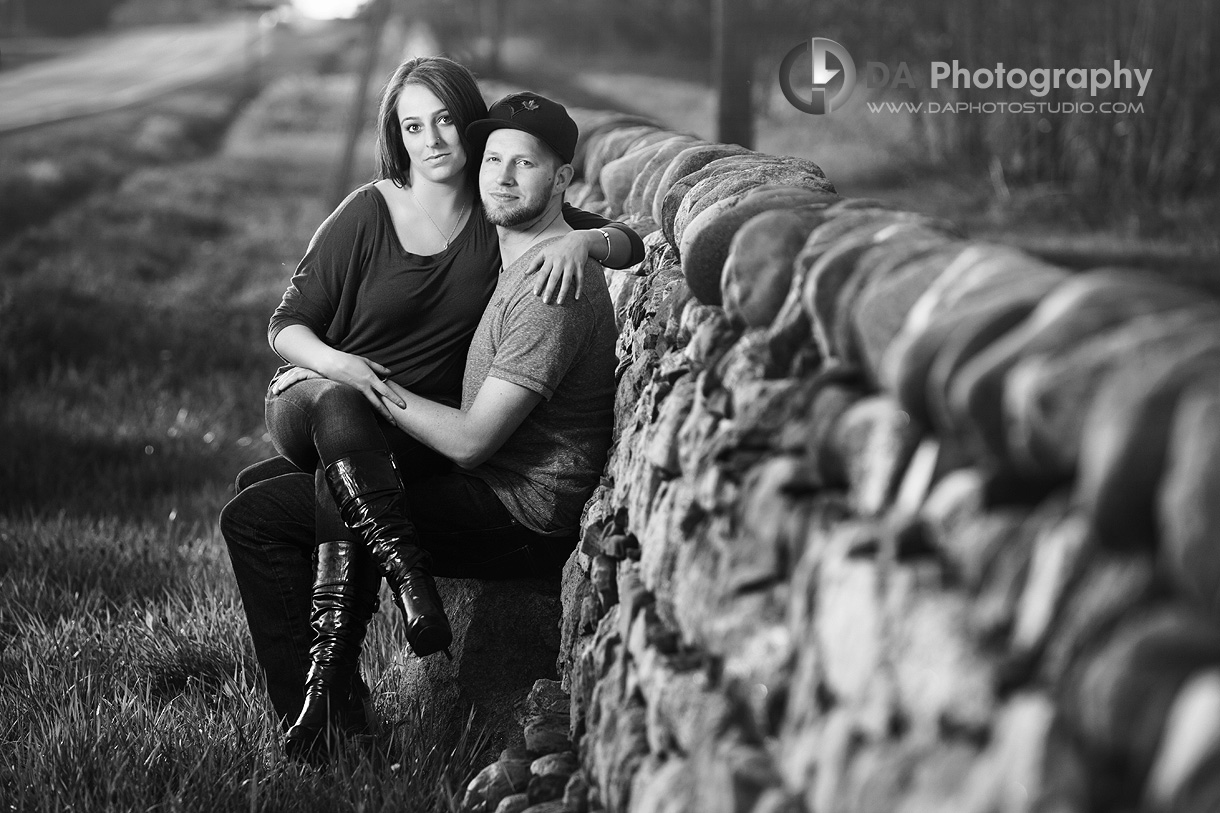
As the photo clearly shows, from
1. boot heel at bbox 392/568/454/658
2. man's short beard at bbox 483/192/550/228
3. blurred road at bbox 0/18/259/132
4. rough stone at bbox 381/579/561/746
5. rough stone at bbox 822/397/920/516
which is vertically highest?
rough stone at bbox 822/397/920/516

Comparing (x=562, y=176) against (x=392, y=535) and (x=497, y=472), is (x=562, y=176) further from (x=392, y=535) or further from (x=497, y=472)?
(x=392, y=535)

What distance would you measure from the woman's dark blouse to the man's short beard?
0.58 ft

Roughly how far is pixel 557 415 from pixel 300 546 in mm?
663

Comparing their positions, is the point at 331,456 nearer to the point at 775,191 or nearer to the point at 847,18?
the point at 775,191

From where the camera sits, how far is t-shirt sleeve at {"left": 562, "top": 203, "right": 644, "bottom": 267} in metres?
3.10

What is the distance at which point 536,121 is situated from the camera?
300 centimetres

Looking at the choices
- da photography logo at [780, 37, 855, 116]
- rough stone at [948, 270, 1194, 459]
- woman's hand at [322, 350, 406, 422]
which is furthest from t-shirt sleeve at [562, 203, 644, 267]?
da photography logo at [780, 37, 855, 116]

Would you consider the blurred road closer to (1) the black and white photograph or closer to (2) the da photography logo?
(2) the da photography logo

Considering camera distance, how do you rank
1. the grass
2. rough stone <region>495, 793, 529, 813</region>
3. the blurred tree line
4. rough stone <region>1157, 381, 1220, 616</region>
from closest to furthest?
rough stone <region>1157, 381, 1220, 616</region>
rough stone <region>495, 793, 529, 813</region>
the grass
the blurred tree line

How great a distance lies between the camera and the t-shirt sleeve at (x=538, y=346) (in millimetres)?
2818

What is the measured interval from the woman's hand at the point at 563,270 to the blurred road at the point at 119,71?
60.5ft

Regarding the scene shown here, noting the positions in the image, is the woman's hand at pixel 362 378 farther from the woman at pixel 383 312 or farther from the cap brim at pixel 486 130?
the cap brim at pixel 486 130

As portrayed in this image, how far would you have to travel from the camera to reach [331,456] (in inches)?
110

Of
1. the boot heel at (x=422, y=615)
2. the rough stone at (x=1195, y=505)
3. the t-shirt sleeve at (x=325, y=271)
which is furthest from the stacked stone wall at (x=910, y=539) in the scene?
the t-shirt sleeve at (x=325, y=271)
